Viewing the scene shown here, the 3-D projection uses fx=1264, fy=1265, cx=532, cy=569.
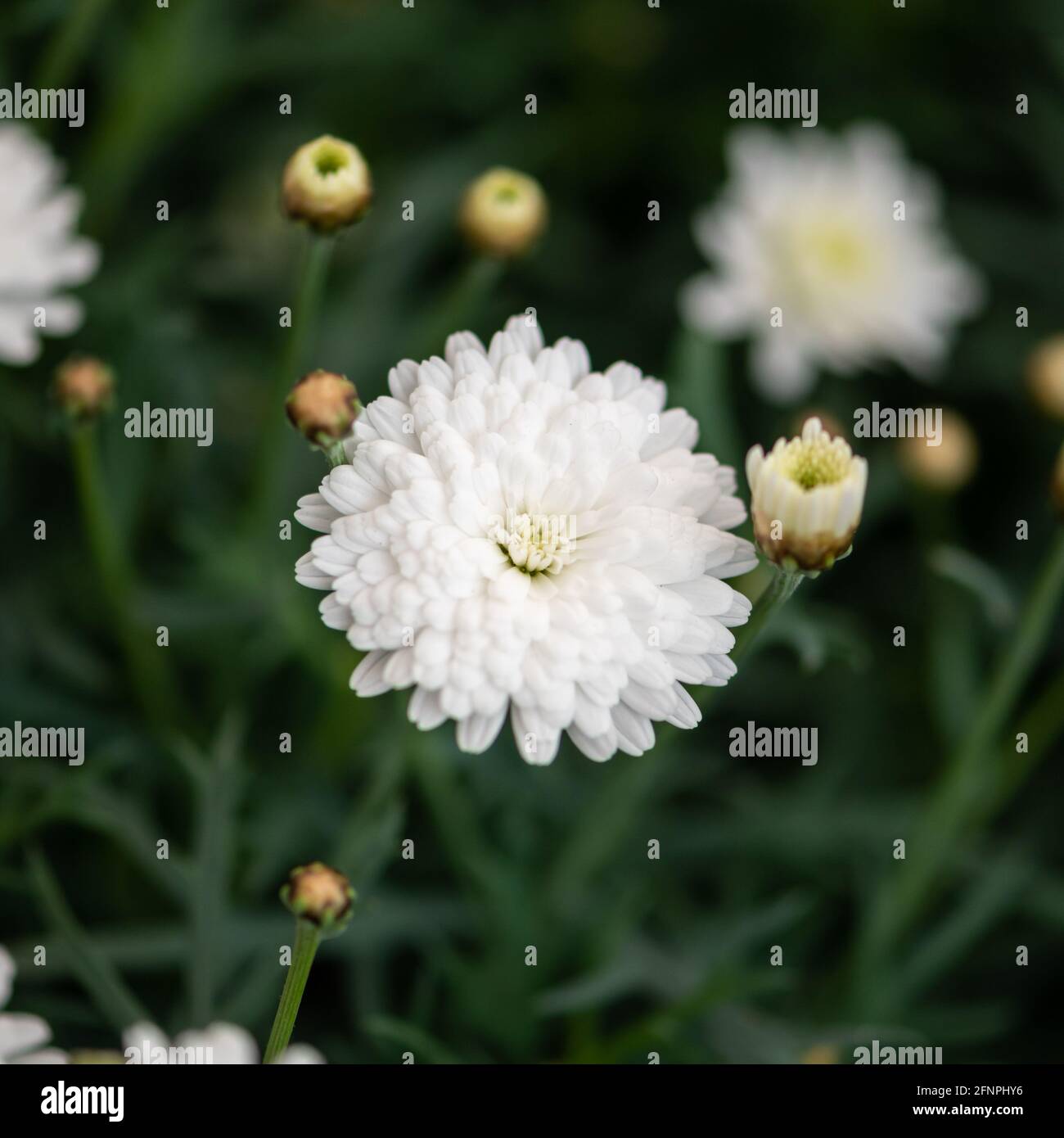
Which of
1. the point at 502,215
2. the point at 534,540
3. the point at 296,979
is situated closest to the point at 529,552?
the point at 534,540

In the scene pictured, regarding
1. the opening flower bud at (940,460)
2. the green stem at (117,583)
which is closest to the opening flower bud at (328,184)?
the green stem at (117,583)

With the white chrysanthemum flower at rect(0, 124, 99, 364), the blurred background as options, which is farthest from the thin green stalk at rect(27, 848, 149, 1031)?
the white chrysanthemum flower at rect(0, 124, 99, 364)

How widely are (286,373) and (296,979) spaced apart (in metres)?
0.52

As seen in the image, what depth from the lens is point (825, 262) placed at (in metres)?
1.71

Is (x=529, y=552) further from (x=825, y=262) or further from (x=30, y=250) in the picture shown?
(x=825, y=262)

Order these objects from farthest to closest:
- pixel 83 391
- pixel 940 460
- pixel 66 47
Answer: pixel 940 460 < pixel 66 47 < pixel 83 391

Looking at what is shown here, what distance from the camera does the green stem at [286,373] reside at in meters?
0.98

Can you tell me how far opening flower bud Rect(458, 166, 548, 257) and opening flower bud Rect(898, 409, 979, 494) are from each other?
1.88 ft

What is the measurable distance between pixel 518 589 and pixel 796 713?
845mm

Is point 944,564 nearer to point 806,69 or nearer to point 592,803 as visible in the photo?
point 592,803

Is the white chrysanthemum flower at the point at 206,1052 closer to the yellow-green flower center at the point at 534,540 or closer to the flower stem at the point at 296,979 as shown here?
the flower stem at the point at 296,979

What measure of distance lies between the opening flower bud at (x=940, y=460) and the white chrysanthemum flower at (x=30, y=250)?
916 millimetres

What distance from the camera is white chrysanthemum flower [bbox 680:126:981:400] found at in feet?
5.41
